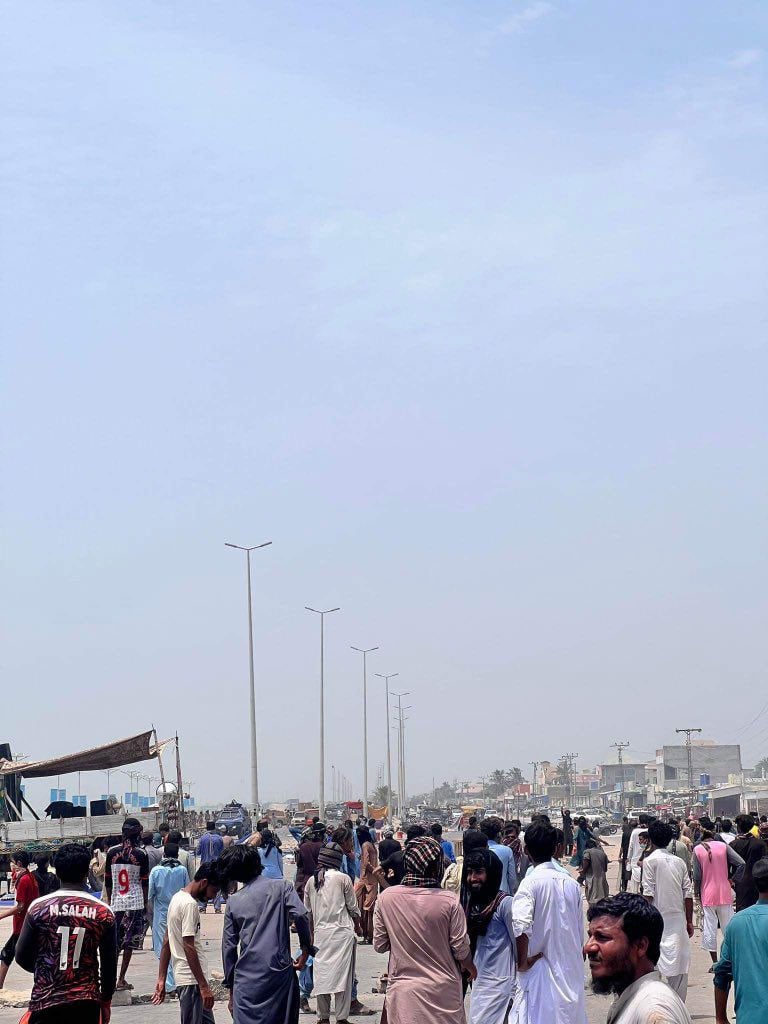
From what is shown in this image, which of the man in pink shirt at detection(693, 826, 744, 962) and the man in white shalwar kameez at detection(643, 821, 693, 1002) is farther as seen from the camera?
the man in pink shirt at detection(693, 826, 744, 962)

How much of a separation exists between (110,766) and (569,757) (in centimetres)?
11958

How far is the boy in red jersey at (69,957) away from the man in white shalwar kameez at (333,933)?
4.75 m

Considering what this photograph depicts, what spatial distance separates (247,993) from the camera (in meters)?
7.64

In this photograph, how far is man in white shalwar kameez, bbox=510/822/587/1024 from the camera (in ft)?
24.1

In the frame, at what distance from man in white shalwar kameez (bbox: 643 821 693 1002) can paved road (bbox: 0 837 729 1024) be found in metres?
1.43

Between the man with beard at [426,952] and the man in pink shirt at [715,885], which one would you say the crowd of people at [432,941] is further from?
the man in pink shirt at [715,885]

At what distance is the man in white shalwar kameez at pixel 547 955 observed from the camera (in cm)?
735

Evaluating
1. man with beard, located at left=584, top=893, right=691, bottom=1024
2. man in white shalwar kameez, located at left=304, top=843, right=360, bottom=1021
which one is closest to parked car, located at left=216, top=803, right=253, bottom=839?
man in white shalwar kameez, located at left=304, top=843, right=360, bottom=1021

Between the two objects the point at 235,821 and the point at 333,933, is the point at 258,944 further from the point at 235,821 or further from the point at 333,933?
the point at 235,821

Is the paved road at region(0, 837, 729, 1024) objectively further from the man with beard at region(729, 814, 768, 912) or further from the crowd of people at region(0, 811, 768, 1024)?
the crowd of people at region(0, 811, 768, 1024)

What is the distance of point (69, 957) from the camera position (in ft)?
20.8

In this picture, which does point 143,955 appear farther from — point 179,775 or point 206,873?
point 179,775

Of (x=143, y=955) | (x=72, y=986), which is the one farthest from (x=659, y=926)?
(x=143, y=955)

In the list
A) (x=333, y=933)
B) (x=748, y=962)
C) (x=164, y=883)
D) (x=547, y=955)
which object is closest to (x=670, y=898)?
(x=333, y=933)
